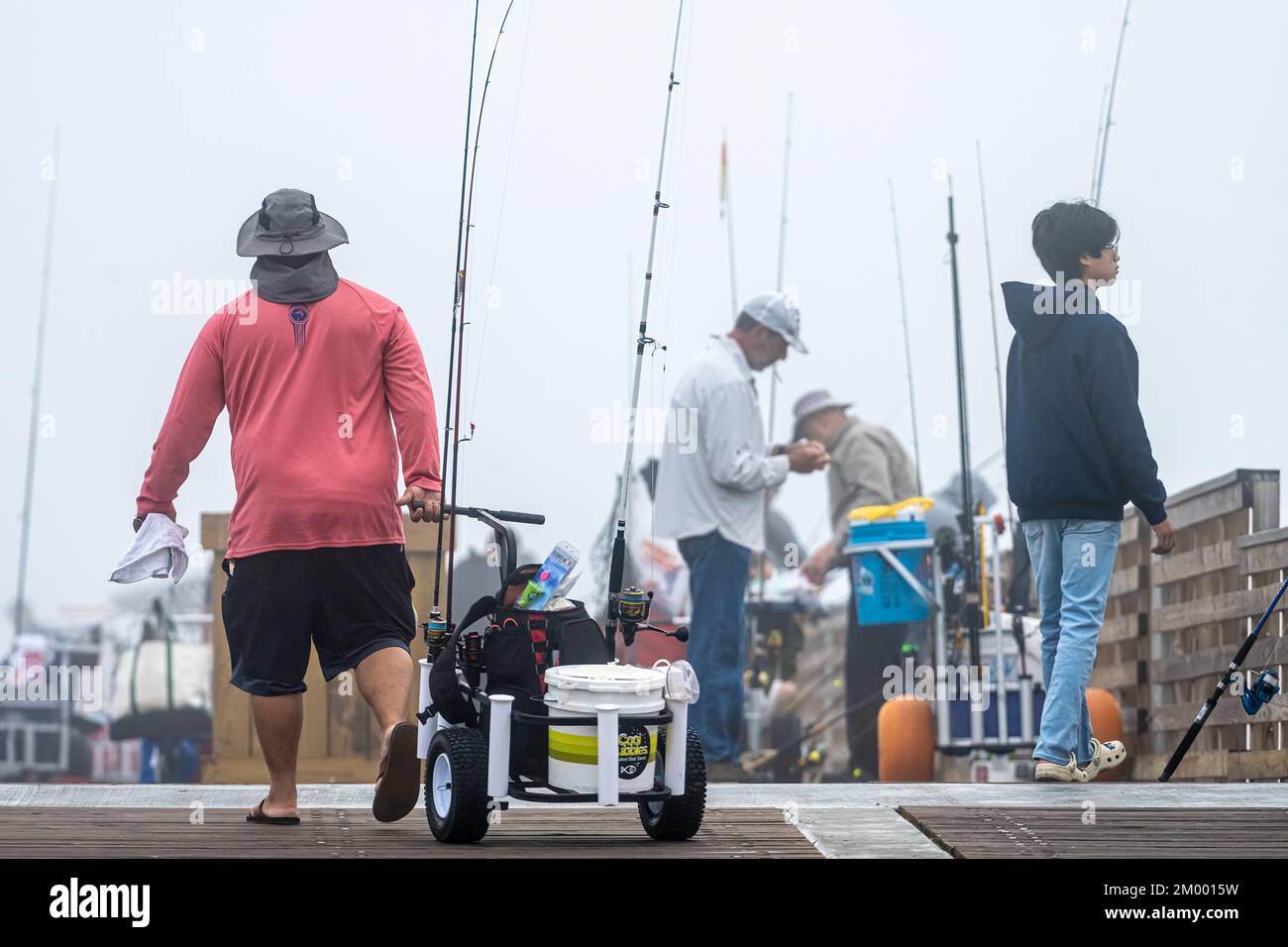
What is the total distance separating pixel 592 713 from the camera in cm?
413

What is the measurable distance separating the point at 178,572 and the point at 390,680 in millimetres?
527

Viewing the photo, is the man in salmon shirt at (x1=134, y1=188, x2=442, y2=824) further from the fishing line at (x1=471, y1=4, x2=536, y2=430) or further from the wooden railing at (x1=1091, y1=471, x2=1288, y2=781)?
the wooden railing at (x1=1091, y1=471, x2=1288, y2=781)

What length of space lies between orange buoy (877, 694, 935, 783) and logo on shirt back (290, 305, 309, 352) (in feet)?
14.5

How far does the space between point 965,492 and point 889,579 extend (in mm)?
531

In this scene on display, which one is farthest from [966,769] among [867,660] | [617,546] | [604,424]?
[617,546]

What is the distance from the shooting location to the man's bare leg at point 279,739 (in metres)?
4.65

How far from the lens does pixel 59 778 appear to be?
1817 centimetres

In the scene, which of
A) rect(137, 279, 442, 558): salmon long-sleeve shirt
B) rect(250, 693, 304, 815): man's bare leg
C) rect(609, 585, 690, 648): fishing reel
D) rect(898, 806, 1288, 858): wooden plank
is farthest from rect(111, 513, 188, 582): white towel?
rect(898, 806, 1288, 858): wooden plank

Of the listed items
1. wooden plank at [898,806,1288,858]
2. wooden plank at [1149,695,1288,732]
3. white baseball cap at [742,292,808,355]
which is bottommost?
wooden plank at [898,806,1288,858]

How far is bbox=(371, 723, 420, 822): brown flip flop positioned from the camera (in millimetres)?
4371

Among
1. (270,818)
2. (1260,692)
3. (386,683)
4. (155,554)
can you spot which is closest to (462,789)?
(386,683)

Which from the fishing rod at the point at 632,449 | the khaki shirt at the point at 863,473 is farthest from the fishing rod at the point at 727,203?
the fishing rod at the point at 632,449

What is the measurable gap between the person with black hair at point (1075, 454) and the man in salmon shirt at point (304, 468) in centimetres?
186
